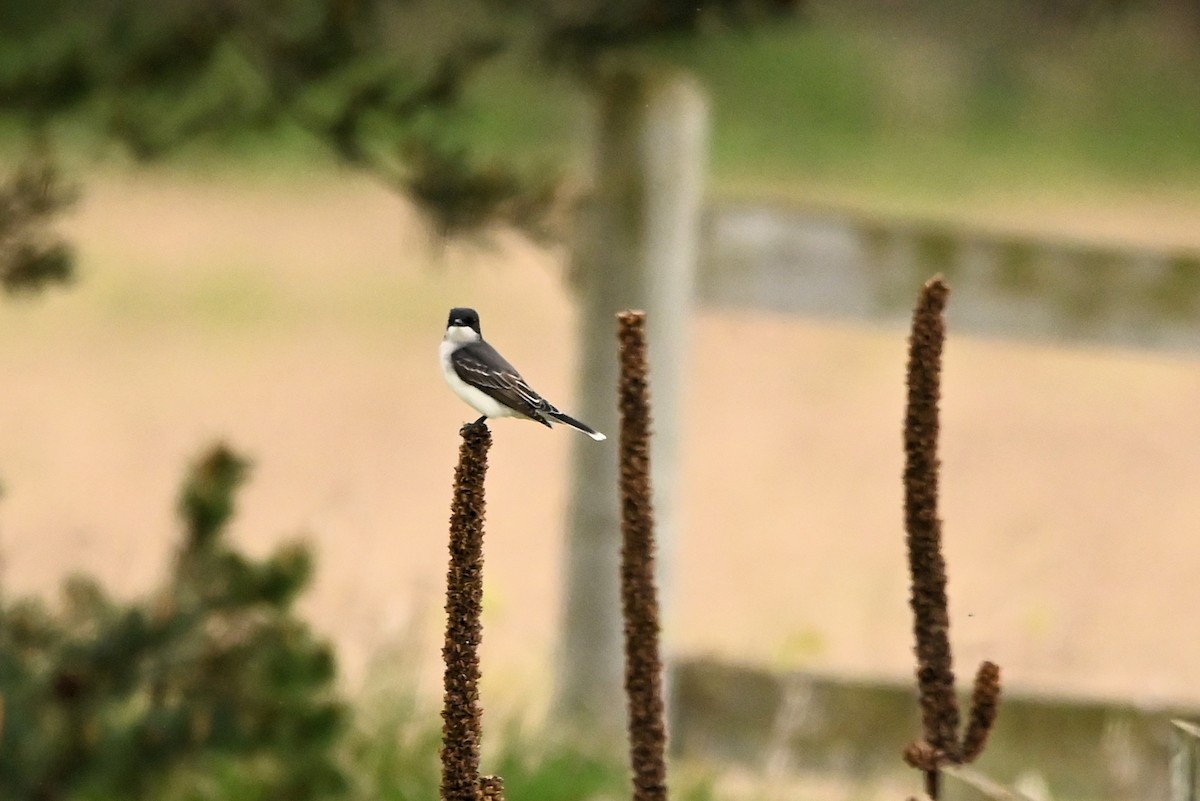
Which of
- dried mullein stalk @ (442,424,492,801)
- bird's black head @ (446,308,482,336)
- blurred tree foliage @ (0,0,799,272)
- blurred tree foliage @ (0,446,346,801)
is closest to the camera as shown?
dried mullein stalk @ (442,424,492,801)

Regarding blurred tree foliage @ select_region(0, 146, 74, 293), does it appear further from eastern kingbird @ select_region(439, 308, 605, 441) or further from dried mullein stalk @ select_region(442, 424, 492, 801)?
dried mullein stalk @ select_region(442, 424, 492, 801)

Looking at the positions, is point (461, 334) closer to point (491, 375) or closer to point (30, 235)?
point (491, 375)

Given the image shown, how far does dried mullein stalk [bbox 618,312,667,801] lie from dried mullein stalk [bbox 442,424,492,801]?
0.41 ft

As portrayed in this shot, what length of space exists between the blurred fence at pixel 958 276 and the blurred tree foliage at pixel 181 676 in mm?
1099

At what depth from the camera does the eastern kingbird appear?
5.73 ft

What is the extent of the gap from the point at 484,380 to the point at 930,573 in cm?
51

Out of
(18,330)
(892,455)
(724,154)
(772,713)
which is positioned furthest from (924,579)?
(724,154)

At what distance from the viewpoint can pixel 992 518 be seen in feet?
31.6

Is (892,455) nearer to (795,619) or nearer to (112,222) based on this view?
(795,619)

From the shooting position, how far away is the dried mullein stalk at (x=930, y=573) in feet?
4.66

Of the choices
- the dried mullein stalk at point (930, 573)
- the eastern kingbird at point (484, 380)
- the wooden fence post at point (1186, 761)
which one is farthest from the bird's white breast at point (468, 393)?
Answer: the wooden fence post at point (1186, 761)

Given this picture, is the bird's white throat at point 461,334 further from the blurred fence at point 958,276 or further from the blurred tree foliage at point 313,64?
the blurred fence at point 958,276

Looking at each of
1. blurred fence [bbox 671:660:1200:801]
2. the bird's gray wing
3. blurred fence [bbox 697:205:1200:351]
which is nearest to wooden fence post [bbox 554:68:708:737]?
blurred fence [bbox 697:205:1200:351]

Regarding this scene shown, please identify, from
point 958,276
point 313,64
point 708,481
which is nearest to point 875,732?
point 958,276
